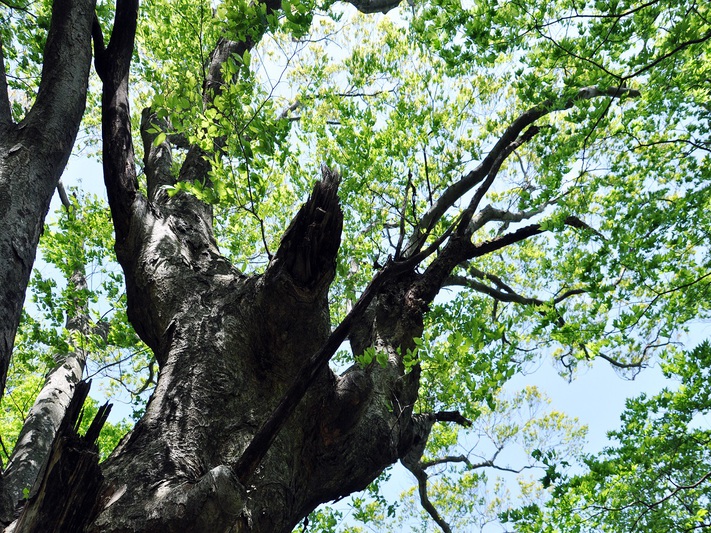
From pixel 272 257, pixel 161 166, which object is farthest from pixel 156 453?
pixel 161 166

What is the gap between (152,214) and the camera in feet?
13.3

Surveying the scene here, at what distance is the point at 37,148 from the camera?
116 inches

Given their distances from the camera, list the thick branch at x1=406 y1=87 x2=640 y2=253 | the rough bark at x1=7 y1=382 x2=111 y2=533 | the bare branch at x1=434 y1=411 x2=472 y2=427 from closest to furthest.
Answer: the rough bark at x1=7 y1=382 x2=111 y2=533, the bare branch at x1=434 y1=411 x2=472 y2=427, the thick branch at x1=406 y1=87 x2=640 y2=253

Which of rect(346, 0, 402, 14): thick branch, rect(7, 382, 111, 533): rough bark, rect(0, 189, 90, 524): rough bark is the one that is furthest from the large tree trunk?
rect(346, 0, 402, 14): thick branch

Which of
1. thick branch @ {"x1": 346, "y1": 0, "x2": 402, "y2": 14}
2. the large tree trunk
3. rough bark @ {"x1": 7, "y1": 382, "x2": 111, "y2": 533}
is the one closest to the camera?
rough bark @ {"x1": 7, "y1": 382, "x2": 111, "y2": 533}

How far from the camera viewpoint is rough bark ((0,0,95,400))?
98.4 inches

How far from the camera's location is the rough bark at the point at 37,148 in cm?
250

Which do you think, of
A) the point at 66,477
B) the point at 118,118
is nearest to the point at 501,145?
the point at 118,118

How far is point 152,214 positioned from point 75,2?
4.78 ft

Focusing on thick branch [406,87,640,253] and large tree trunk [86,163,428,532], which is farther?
thick branch [406,87,640,253]

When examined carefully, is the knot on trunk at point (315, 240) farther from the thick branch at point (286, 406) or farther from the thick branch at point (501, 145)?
the thick branch at point (501, 145)

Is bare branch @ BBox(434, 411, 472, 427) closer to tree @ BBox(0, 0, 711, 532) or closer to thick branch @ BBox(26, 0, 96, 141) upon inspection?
tree @ BBox(0, 0, 711, 532)

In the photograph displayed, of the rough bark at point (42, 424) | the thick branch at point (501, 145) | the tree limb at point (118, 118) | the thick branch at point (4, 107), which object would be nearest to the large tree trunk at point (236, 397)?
the tree limb at point (118, 118)

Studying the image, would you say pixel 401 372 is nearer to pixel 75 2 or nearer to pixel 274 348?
pixel 274 348
